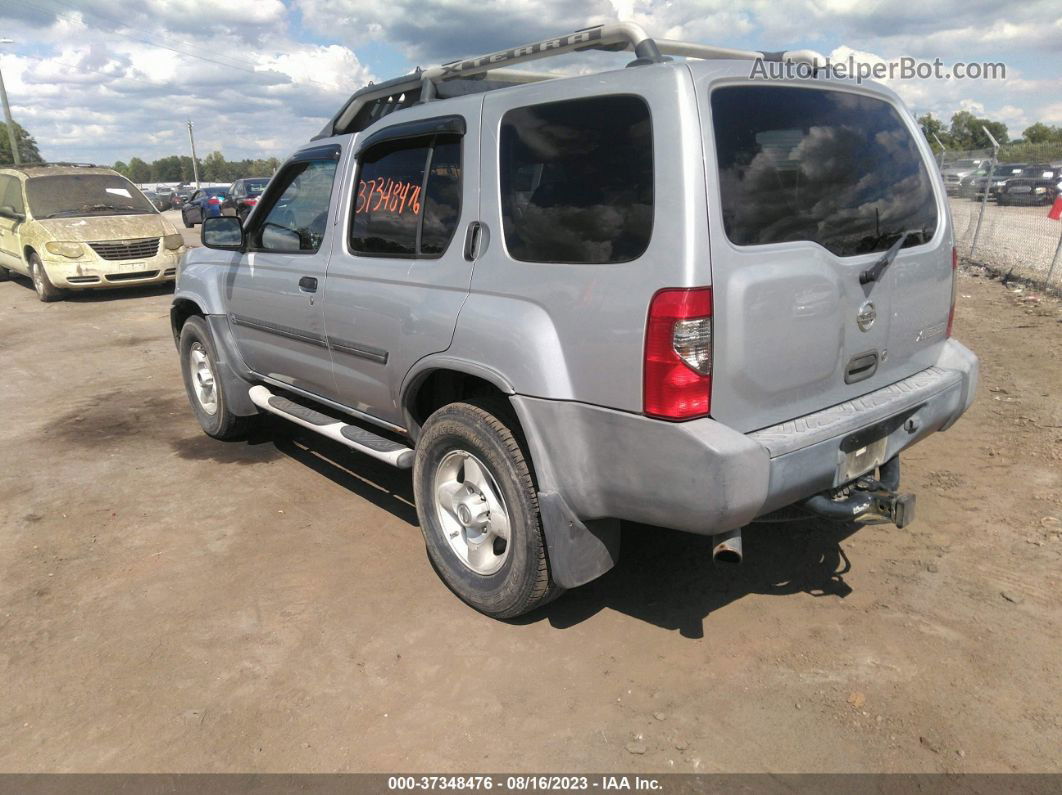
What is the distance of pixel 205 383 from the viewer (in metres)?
5.55

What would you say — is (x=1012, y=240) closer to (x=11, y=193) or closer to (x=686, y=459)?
(x=686, y=459)

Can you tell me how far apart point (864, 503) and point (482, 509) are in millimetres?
1497

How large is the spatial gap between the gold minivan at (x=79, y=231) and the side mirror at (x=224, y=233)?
8190mm

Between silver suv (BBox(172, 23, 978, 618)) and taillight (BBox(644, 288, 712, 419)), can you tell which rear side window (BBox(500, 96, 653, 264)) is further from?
taillight (BBox(644, 288, 712, 419))

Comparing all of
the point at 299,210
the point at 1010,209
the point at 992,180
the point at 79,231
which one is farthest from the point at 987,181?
the point at 79,231

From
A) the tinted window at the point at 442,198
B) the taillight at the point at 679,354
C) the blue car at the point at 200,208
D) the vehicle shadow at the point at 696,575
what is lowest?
the vehicle shadow at the point at 696,575

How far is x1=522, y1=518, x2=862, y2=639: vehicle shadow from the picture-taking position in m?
3.32

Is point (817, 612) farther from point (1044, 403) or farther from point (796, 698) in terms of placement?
point (1044, 403)

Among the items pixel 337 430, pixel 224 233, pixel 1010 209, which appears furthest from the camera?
pixel 1010 209

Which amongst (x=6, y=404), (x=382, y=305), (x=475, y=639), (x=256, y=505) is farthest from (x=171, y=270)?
(x=475, y=639)

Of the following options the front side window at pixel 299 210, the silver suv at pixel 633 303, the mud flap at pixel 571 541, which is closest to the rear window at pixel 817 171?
the silver suv at pixel 633 303

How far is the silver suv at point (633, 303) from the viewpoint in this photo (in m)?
2.45

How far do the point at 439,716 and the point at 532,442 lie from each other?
1.03 meters

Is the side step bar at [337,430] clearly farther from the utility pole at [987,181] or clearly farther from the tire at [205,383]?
the utility pole at [987,181]
